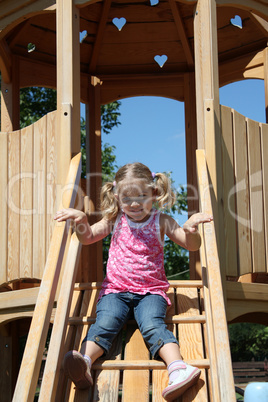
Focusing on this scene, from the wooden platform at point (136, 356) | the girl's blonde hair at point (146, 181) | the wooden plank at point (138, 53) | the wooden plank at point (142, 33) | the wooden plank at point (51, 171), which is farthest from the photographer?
the wooden plank at point (138, 53)

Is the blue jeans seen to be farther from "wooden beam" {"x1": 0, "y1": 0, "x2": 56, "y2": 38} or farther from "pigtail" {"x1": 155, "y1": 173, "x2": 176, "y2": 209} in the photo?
"wooden beam" {"x1": 0, "y1": 0, "x2": 56, "y2": 38}

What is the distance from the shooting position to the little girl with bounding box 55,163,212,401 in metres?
3.09

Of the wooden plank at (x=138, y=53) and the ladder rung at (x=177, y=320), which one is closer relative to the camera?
the ladder rung at (x=177, y=320)

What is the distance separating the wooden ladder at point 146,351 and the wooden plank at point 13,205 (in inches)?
33.4

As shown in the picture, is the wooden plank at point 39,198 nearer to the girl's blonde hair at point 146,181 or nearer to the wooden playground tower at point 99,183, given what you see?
the wooden playground tower at point 99,183

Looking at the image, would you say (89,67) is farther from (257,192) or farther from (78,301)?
(78,301)

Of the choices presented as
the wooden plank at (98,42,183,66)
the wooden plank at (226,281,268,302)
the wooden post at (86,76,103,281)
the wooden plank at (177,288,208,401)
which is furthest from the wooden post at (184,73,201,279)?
the wooden plank at (177,288,208,401)

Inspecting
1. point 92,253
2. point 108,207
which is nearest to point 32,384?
point 108,207

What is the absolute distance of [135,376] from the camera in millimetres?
3057

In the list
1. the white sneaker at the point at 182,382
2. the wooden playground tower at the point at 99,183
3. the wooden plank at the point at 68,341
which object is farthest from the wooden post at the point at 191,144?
the white sneaker at the point at 182,382

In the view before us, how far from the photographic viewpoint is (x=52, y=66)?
22.7ft

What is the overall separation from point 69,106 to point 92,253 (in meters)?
2.93

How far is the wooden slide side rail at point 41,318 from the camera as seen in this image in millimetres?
2584

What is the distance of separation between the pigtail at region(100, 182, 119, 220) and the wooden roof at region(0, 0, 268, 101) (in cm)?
301
